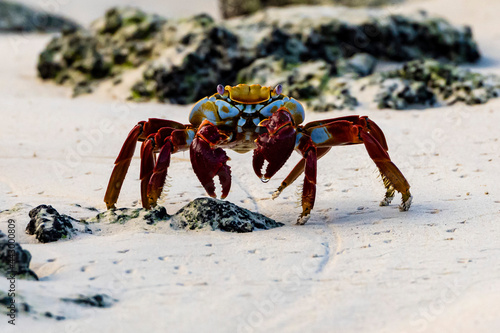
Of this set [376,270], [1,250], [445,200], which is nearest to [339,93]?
[445,200]

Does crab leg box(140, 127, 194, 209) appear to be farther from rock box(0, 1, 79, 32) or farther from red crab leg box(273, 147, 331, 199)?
rock box(0, 1, 79, 32)

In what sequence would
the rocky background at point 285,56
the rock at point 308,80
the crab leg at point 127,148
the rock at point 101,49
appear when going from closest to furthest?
the crab leg at point 127,148, the rock at point 308,80, the rocky background at point 285,56, the rock at point 101,49

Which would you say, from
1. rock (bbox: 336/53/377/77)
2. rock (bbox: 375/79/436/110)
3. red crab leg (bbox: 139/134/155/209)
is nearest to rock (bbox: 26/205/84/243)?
red crab leg (bbox: 139/134/155/209)

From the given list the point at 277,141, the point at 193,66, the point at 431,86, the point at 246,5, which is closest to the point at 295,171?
the point at 277,141

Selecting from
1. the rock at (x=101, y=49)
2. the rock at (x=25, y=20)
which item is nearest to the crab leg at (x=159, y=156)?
the rock at (x=101, y=49)

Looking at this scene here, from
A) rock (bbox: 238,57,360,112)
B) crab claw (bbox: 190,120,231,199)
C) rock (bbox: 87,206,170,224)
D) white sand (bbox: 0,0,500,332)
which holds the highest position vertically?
rock (bbox: 238,57,360,112)

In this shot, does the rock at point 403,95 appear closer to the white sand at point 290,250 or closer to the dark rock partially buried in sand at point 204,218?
the white sand at point 290,250

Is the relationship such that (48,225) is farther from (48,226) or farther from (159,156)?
(159,156)

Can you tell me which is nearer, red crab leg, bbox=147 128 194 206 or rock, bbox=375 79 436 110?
red crab leg, bbox=147 128 194 206
